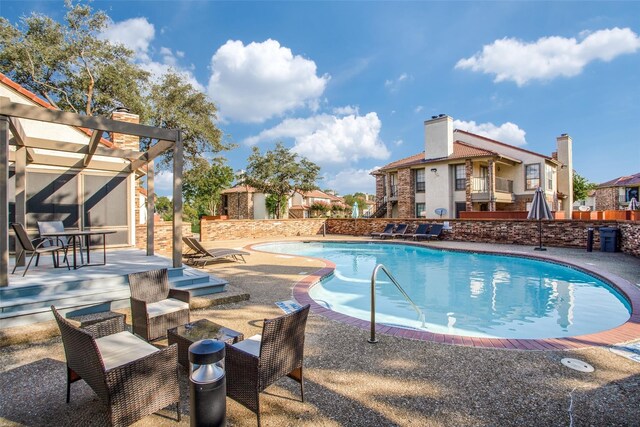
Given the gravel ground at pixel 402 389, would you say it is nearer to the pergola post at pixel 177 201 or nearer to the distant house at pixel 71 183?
the pergola post at pixel 177 201

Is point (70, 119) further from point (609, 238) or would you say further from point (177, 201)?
point (609, 238)

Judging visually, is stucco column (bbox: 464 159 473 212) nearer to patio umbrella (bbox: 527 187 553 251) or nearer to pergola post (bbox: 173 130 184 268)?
patio umbrella (bbox: 527 187 553 251)

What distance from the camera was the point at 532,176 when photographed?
73.9 ft

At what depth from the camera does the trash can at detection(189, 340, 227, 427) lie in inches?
80.4

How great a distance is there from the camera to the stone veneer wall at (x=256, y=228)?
55.9ft

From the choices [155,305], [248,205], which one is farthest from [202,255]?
[248,205]

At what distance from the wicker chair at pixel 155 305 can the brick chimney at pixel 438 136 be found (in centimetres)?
2169

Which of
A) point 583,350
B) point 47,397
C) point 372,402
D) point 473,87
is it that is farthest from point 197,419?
point 473,87

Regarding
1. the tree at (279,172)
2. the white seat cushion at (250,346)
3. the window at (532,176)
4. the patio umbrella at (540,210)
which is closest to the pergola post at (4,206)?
the white seat cushion at (250,346)

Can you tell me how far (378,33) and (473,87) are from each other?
294 inches

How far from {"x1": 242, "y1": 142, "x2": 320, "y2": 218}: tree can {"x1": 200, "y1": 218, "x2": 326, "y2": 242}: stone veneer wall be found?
9988 mm

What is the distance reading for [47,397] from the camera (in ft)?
9.57

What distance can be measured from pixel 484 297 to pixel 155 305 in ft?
23.7

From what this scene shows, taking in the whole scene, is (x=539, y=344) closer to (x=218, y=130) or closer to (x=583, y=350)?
(x=583, y=350)
